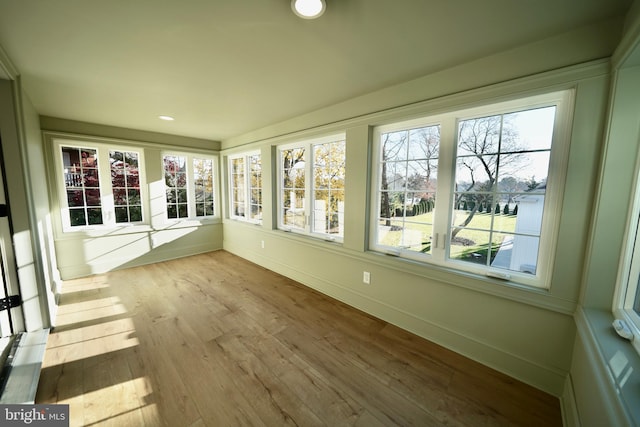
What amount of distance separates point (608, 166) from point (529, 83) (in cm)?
72

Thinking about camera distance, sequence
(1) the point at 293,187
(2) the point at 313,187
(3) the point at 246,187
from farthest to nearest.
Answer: (3) the point at 246,187 < (1) the point at 293,187 < (2) the point at 313,187

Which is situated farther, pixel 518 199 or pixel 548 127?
pixel 518 199

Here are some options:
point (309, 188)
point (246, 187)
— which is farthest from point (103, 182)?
point (309, 188)

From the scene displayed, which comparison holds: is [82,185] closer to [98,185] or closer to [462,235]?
[98,185]

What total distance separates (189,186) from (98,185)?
135 centimetres

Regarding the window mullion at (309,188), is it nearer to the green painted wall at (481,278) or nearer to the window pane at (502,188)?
the green painted wall at (481,278)

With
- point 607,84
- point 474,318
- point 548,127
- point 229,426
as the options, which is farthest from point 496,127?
Answer: point 229,426

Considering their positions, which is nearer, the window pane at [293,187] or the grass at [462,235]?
the grass at [462,235]

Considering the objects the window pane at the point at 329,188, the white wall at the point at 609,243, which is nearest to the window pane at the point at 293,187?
the window pane at the point at 329,188

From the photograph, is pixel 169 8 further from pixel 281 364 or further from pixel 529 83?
pixel 281 364

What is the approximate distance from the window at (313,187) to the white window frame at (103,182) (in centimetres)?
256

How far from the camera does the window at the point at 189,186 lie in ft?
15.1

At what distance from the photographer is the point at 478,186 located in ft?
6.47

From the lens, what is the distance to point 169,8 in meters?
1.32
